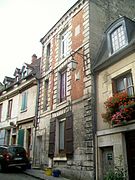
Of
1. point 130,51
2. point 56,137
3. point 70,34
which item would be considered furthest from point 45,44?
point 130,51

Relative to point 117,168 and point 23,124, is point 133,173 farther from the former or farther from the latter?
point 23,124

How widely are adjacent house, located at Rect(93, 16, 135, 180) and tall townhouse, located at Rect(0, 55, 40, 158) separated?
599 cm

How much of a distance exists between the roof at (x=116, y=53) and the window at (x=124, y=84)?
78 centimetres

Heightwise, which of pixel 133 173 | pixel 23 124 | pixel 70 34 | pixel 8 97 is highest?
pixel 70 34

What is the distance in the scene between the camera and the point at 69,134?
1053cm

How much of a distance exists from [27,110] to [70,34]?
20.3ft

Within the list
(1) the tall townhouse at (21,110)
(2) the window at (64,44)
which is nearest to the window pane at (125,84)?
(2) the window at (64,44)

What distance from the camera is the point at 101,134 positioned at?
8.87 m

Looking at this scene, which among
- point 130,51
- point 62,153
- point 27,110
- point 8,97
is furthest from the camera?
point 8,97

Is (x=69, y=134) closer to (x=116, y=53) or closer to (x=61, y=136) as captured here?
(x=61, y=136)

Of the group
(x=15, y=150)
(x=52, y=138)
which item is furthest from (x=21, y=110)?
(x=52, y=138)

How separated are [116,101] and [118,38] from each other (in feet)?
11.0

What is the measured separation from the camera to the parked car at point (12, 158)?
11.1 metres

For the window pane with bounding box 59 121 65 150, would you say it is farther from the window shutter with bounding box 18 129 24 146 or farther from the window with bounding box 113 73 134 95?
the window shutter with bounding box 18 129 24 146
